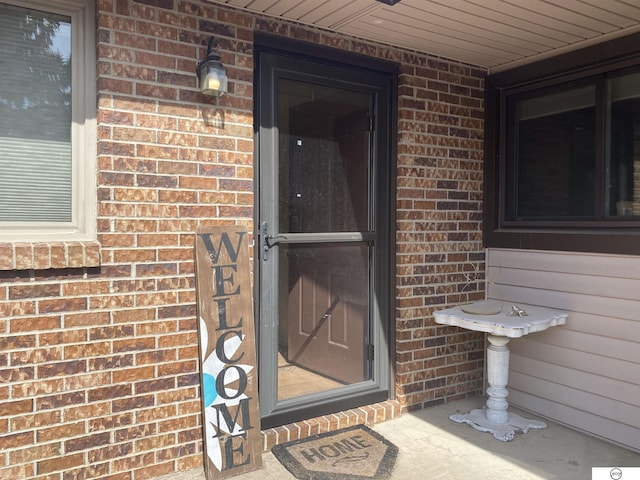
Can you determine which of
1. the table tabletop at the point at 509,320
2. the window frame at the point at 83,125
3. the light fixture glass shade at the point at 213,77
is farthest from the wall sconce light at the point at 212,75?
the table tabletop at the point at 509,320

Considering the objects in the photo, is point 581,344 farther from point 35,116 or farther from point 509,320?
point 35,116

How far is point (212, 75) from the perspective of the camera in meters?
2.51

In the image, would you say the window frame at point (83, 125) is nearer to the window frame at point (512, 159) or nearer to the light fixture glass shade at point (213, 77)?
the light fixture glass shade at point (213, 77)

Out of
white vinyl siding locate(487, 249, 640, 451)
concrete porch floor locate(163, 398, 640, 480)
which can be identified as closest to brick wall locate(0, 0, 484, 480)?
concrete porch floor locate(163, 398, 640, 480)

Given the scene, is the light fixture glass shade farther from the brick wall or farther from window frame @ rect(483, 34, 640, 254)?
window frame @ rect(483, 34, 640, 254)

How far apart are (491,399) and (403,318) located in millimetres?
754

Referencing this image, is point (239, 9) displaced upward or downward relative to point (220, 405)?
upward

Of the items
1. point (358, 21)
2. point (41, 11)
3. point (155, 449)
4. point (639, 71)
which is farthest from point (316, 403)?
point (639, 71)

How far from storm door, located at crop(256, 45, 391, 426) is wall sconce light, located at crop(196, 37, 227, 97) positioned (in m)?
0.36

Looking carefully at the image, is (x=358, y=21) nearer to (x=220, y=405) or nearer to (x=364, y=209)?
(x=364, y=209)

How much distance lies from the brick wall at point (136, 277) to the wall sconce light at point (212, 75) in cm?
7

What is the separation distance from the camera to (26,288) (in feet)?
7.41

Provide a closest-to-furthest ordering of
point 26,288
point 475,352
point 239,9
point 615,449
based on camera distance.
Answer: point 26,288 → point 239,9 → point 615,449 → point 475,352

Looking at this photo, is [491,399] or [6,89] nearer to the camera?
[6,89]
